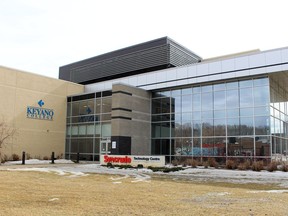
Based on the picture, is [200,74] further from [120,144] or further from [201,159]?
[120,144]

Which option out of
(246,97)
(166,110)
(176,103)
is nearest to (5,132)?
(166,110)

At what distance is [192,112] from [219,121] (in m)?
2.95

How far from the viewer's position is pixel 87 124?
3606cm

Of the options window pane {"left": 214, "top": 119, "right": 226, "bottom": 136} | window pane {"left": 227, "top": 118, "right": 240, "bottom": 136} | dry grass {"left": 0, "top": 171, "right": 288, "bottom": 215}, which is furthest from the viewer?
window pane {"left": 214, "top": 119, "right": 226, "bottom": 136}

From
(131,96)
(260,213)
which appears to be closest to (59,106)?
(131,96)

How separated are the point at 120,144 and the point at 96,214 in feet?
76.8

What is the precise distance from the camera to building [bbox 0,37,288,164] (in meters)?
27.3

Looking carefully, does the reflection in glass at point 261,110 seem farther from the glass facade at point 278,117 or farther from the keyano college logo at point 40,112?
the keyano college logo at point 40,112

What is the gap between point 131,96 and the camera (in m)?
32.6

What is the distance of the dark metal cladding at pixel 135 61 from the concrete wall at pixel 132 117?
8.32m

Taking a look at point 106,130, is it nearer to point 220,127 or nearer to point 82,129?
point 82,129

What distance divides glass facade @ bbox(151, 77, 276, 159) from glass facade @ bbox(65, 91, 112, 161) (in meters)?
5.14

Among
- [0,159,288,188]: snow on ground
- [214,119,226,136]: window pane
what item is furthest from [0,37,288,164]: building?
[0,159,288,188]: snow on ground

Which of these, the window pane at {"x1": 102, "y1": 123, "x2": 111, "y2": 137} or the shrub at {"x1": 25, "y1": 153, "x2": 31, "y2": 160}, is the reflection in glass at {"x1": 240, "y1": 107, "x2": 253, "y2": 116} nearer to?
the window pane at {"x1": 102, "y1": 123, "x2": 111, "y2": 137}
